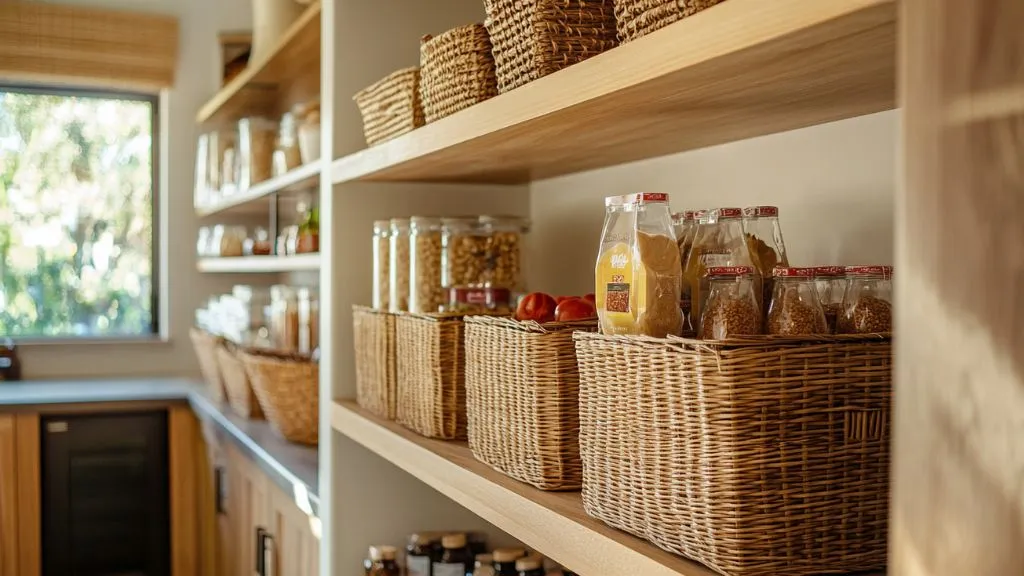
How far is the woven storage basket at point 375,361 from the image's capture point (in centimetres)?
167

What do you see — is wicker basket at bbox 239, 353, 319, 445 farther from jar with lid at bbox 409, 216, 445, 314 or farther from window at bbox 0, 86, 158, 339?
window at bbox 0, 86, 158, 339

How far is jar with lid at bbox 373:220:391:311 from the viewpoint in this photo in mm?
1802

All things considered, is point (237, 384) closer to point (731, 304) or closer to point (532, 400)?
point (532, 400)

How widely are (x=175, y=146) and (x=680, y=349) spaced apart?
146 inches

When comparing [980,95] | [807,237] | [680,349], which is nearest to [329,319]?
[807,237]

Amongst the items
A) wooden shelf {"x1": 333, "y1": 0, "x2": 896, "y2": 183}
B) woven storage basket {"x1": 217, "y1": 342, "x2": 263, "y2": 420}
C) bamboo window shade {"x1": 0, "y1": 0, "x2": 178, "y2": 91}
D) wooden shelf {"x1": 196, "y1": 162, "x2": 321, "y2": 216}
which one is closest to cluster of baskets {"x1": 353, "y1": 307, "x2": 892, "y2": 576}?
wooden shelf {"x1": 333, "y1": 0, "x2": 896, "y2": 183}

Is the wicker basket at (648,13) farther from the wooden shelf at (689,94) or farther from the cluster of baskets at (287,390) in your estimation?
the cluster of baskets at (287,390)

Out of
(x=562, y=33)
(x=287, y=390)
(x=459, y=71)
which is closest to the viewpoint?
(x=562, y=33)

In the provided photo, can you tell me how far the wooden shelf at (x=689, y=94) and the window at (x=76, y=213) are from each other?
2940 millimetres

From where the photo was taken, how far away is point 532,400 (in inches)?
46.7

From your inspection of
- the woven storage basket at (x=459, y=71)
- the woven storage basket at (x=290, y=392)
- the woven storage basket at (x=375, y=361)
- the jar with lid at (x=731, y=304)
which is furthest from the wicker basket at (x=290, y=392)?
the jar with lid at (x=731, y=304)

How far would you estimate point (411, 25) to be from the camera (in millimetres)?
1921

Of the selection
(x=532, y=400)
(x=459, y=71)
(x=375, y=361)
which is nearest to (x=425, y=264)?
(x=375, y=361)

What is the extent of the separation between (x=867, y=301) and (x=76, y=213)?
12.8ft
